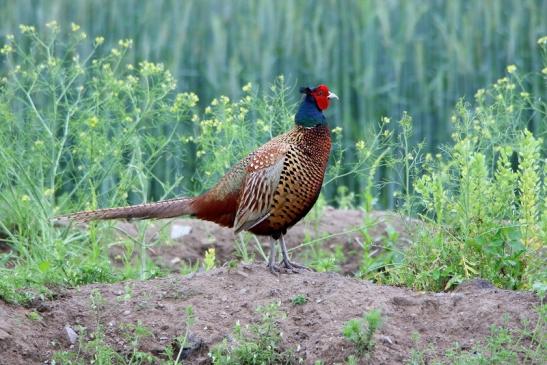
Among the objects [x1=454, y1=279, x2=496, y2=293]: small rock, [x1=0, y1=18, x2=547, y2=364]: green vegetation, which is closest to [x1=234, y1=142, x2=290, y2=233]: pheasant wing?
[x1=0, y1=18, x2=547, y2=364]: green vegetation

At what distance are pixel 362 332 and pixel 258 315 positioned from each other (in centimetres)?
59

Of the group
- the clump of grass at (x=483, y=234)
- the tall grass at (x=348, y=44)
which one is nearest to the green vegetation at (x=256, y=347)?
the clump of grass at (x=483, y=234)

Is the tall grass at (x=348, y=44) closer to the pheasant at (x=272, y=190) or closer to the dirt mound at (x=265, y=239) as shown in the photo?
the dirt mound at (x=265, y=239)

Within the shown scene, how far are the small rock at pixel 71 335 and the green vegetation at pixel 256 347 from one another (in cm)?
64

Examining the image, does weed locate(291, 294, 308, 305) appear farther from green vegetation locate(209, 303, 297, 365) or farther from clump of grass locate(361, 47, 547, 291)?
clump of grass locate(361, 47, 547, 291)

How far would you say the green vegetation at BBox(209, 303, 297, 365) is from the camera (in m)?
4.65

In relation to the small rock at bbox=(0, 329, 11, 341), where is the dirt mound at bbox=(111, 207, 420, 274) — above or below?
below

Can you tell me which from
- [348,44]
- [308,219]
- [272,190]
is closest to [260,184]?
[272,190]

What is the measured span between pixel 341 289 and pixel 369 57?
4.92 m

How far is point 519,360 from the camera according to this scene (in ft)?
15.3

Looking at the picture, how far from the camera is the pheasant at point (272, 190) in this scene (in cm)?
586

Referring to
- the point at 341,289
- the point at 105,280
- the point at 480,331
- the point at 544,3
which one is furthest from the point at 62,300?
the point at 544,3

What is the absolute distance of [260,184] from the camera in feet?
19.3

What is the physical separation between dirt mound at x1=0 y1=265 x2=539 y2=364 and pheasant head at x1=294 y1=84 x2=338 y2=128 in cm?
88
